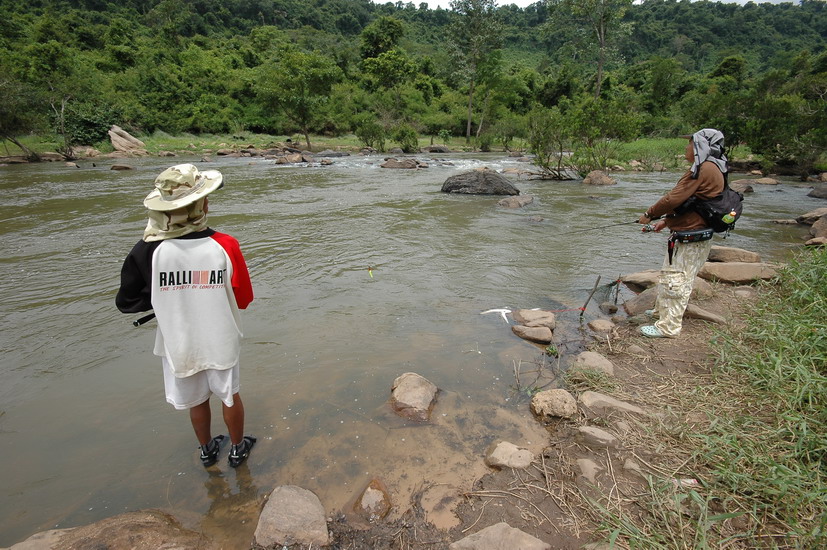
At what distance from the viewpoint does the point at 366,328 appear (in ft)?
14.9

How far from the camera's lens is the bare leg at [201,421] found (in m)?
→ 2.56

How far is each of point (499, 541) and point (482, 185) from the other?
12.4 meters

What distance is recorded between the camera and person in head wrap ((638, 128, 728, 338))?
148 inches

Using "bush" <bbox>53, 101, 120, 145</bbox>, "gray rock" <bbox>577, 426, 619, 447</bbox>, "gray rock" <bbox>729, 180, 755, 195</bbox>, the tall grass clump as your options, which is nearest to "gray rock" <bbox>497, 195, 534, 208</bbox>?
"gray rock" <bbox>729, 180, 755, 195</bbox>

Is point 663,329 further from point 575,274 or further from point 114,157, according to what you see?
point 114,157

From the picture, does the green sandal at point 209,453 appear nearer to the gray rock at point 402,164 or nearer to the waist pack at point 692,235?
the waist pack at point 692,235

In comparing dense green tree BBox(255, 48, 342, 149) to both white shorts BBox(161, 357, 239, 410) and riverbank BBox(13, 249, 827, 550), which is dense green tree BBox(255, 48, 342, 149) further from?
riverbank BBox(13, 249, 827, 550)

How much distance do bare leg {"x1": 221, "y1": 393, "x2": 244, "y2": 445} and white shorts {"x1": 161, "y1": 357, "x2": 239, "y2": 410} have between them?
60mm

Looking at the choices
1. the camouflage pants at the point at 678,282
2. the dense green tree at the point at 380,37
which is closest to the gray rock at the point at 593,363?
the camouflage pants at the point at 678,282

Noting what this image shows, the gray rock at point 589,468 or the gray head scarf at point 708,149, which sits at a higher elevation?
the gray head scarf at point 708,149

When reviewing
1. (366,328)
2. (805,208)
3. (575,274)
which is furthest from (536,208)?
(366,328)

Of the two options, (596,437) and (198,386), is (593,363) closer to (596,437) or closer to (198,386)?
(596,437)

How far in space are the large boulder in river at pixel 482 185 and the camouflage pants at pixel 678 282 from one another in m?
9.50

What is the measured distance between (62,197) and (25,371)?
→ 11.4 metres
